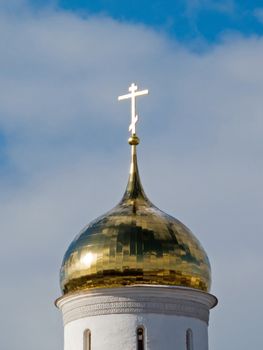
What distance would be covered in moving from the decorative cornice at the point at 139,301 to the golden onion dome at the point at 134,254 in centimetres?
12

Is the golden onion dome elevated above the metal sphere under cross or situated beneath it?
situated beneath

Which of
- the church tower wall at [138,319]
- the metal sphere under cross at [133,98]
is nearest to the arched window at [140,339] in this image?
the church tower wall at [138,319]

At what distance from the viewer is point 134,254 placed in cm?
1661

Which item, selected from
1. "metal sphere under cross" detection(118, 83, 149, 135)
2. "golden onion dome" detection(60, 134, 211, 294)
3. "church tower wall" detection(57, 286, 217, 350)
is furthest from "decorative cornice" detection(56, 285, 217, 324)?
"metal sphere under cross" detection(118, 83, 149, 135)

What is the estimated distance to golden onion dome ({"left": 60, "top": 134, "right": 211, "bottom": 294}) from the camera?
16562 mm

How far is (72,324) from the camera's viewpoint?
1705 centimetres

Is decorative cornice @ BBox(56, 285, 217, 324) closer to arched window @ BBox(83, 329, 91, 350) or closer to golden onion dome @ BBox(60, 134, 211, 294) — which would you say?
golden onion dome @ BBox(60, 134, 211, 294)

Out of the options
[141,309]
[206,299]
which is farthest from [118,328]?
[206,299]

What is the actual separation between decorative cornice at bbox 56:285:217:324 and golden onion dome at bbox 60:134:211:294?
0.12 meters

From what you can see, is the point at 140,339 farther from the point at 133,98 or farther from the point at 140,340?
the point at 133,98

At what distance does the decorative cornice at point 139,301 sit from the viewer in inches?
650

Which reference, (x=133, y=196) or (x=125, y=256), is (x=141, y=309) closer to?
(x=125, y=256)

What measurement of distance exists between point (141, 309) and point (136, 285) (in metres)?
0.37

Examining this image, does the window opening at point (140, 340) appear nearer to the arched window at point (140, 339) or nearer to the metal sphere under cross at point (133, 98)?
the arched window at point (140, 339)
